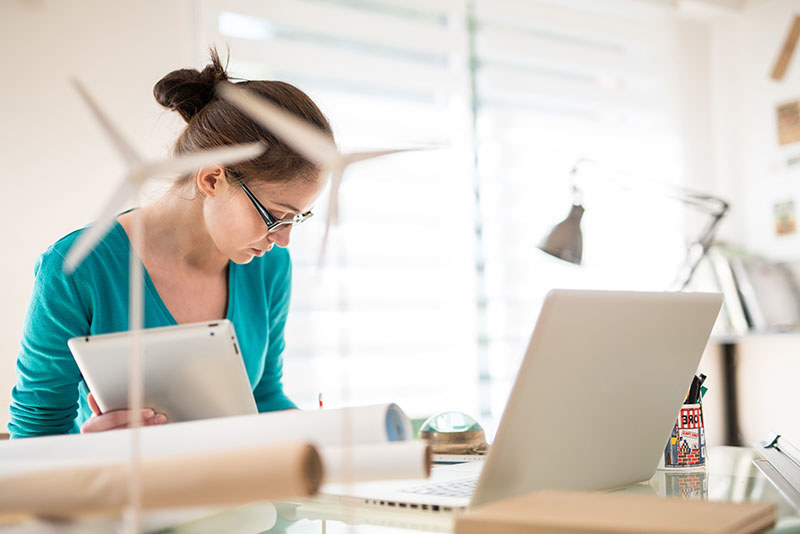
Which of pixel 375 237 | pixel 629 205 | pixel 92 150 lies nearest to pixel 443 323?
pixel 375 237

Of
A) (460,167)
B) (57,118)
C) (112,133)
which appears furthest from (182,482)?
(460,167)

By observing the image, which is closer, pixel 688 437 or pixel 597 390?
pixel 597 390

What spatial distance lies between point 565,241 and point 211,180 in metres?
0.92

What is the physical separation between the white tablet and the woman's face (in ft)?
1.37

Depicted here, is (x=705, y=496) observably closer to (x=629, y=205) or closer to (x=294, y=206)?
(x=294, y=206)

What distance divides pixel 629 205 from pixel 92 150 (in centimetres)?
210

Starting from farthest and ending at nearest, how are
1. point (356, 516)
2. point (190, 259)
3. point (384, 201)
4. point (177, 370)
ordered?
point (384, 201) → point (190, 259) → point (177, 370) → point (356, 516)

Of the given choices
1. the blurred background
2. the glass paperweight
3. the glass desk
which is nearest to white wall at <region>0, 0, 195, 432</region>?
the blurred background

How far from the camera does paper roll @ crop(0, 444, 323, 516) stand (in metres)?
0.56

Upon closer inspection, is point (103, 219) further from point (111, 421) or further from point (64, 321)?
point (64, 321)

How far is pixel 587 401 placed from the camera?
0.92 meters

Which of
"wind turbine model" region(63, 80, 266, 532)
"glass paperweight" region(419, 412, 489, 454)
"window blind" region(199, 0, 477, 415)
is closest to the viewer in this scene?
"wind turbine model" region(63, 80, 266, 532)

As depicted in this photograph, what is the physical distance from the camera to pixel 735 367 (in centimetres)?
304

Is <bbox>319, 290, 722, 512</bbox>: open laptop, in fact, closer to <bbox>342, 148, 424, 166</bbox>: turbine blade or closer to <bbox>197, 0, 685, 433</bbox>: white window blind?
<bbox>342, 148, 424, 166</bbox>: turbine blade
